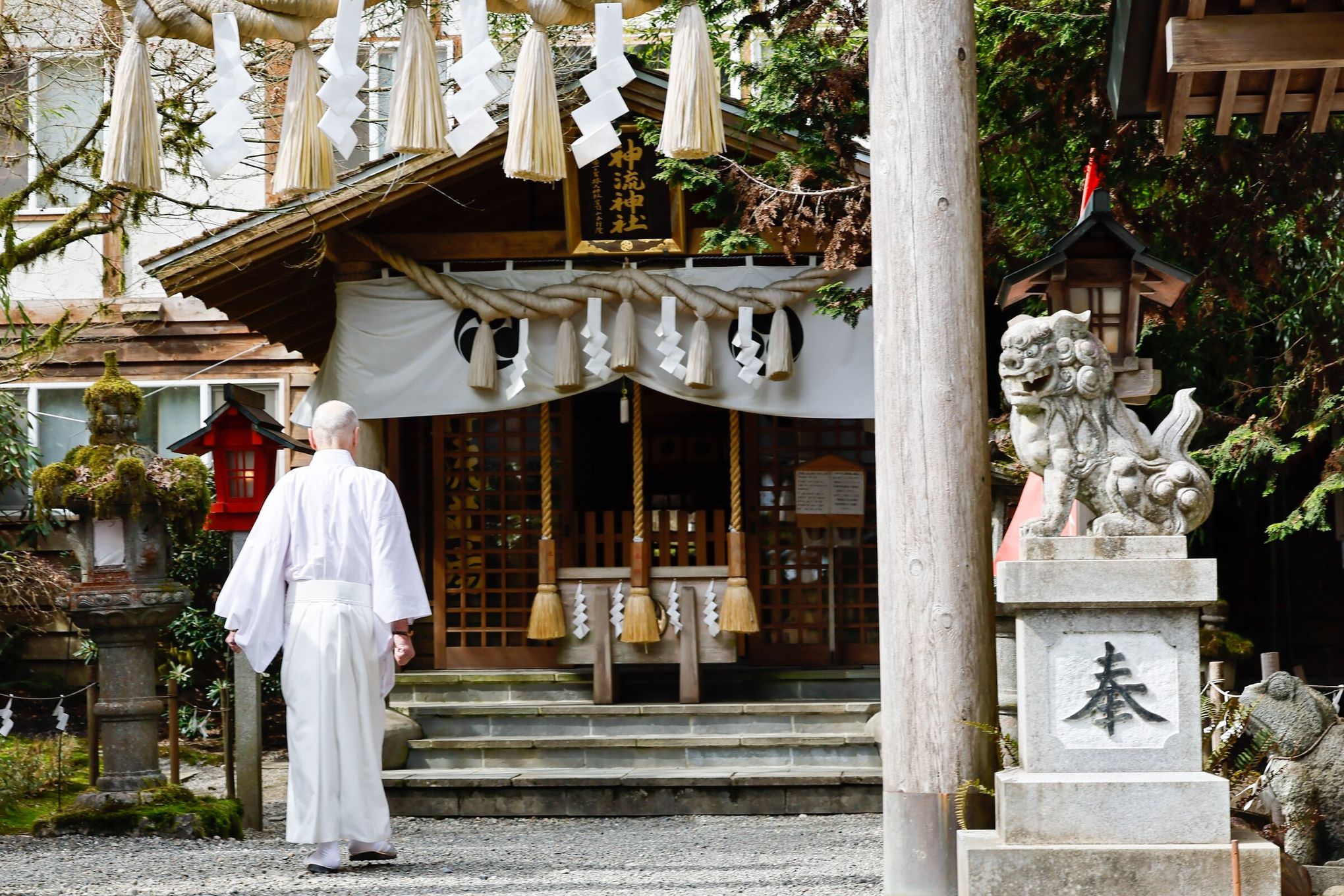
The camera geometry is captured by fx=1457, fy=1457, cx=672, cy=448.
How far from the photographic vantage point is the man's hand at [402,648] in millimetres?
6367

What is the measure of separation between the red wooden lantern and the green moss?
1.61m

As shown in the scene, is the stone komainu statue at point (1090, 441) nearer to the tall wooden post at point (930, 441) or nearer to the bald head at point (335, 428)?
the tall wooden post at point (930, 441)

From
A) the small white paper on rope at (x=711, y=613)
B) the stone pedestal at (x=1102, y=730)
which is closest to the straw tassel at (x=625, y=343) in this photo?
the small white paper on rope at (x=711, y=613)

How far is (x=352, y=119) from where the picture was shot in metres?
5.27

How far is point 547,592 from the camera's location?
419 inches

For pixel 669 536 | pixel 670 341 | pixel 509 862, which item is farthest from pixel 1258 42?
pixel 669 536

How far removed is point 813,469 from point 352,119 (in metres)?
6.85

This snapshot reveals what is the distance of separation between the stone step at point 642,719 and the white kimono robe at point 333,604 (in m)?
3.95

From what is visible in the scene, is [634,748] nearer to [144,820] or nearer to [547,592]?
[547,592]

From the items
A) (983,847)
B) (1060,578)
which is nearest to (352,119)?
(1060,578)

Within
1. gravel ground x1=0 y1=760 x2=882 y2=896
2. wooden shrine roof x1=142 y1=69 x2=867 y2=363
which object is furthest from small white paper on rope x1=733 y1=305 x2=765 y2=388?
gravel ground x1=0 y1=760 x2=882 y2=896

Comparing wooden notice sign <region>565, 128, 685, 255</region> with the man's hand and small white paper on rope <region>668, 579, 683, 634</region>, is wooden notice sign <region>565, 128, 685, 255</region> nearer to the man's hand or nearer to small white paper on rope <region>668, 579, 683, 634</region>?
small white paper on rope <region>668, 579, 683, 634</region>

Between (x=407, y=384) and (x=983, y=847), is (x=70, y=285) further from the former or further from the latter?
(x=983, y=847)

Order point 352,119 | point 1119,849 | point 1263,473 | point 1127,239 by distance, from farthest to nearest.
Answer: point 1263,473
point 1127,239
point 352,119
point 1119,849
